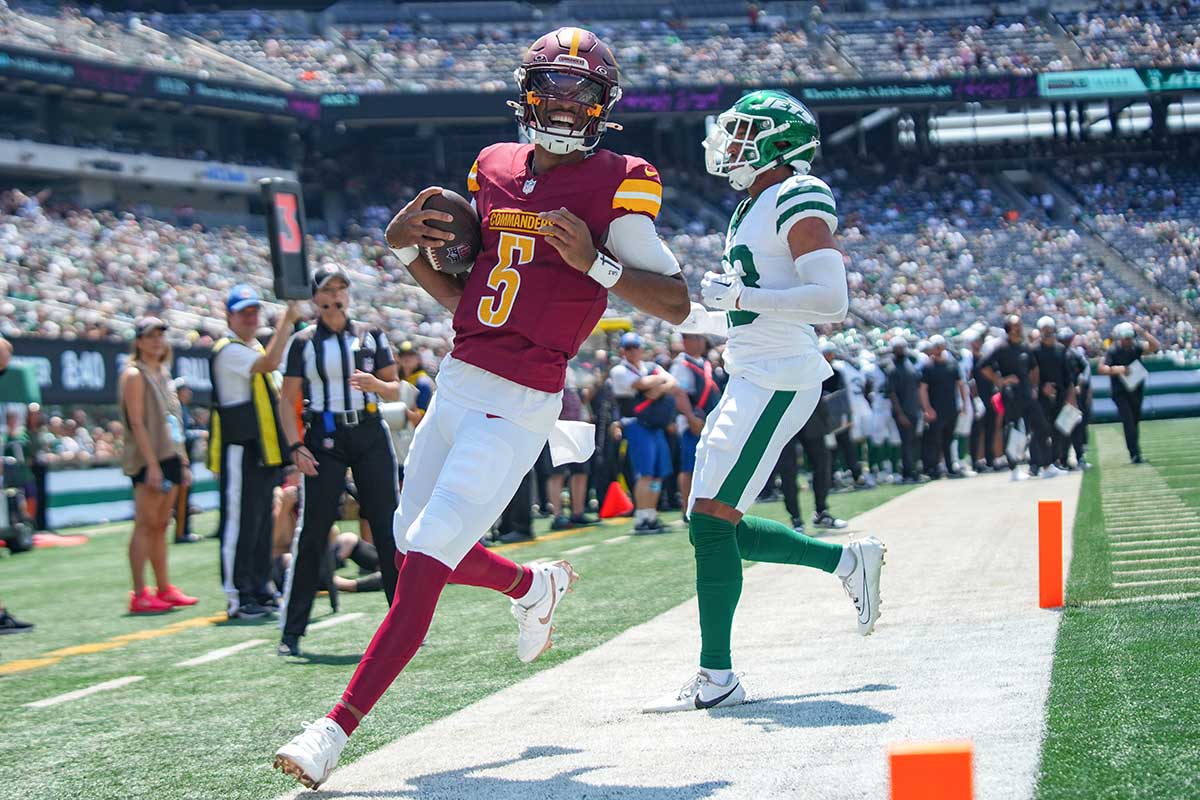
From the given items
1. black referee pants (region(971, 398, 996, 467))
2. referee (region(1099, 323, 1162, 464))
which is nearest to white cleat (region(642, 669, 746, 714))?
referee (region(1099, 323, 1162, 464))

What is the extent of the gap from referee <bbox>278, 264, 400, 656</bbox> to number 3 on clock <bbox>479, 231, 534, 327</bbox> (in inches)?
102

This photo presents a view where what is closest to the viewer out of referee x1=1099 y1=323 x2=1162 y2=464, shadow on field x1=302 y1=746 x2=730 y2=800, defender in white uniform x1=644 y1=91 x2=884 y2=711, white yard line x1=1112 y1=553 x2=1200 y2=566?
shadow on field x1=302 y1=746 x2=730 y2=800

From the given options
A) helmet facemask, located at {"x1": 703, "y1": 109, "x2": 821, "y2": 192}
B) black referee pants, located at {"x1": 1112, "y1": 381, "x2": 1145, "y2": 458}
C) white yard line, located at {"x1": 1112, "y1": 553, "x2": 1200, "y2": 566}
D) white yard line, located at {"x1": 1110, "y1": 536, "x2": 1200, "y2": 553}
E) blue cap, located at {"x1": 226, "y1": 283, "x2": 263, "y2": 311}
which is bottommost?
black referee pants, located at {"x1": 1112, "y1": 381, "x2": 1145, "y2": 458}

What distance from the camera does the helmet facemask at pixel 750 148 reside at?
17.4 ft

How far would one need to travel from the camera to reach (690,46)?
45.5 metres

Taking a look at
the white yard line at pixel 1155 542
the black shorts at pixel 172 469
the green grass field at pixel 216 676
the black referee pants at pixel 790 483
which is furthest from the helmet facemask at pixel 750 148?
the black referee pants at pixel 790 483

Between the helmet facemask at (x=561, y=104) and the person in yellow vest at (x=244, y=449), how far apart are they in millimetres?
4880

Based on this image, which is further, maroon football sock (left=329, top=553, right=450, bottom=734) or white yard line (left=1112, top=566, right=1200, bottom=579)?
white yard line (left=1112, top=566, right=1200, bottom=579)

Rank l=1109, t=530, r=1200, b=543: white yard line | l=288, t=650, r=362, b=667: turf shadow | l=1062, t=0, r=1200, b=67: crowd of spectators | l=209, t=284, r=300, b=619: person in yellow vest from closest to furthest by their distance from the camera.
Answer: l=288, t=650, r=362, b=667: turf shadow < l=209, t=284, r=300, b=619: person in yellow vest < l=1109, t=530, r=1200, b=543: white yard line < l=1062, t=0, r=1200, b=67: crowd of spectators

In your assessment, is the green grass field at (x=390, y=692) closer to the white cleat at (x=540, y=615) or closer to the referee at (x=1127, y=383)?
the white cleat at (x=540, y=615)

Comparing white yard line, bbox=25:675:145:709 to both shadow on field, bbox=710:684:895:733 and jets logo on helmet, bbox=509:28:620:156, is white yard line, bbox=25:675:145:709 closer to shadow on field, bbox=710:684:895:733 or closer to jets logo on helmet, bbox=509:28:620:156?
shadow on field, bbox=710:684:895:733

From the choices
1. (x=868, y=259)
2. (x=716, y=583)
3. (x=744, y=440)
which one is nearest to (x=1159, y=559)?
(x=744, y=440)

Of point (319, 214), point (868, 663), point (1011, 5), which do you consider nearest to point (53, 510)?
point (868, 663)

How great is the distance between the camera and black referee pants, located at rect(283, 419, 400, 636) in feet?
22.8
